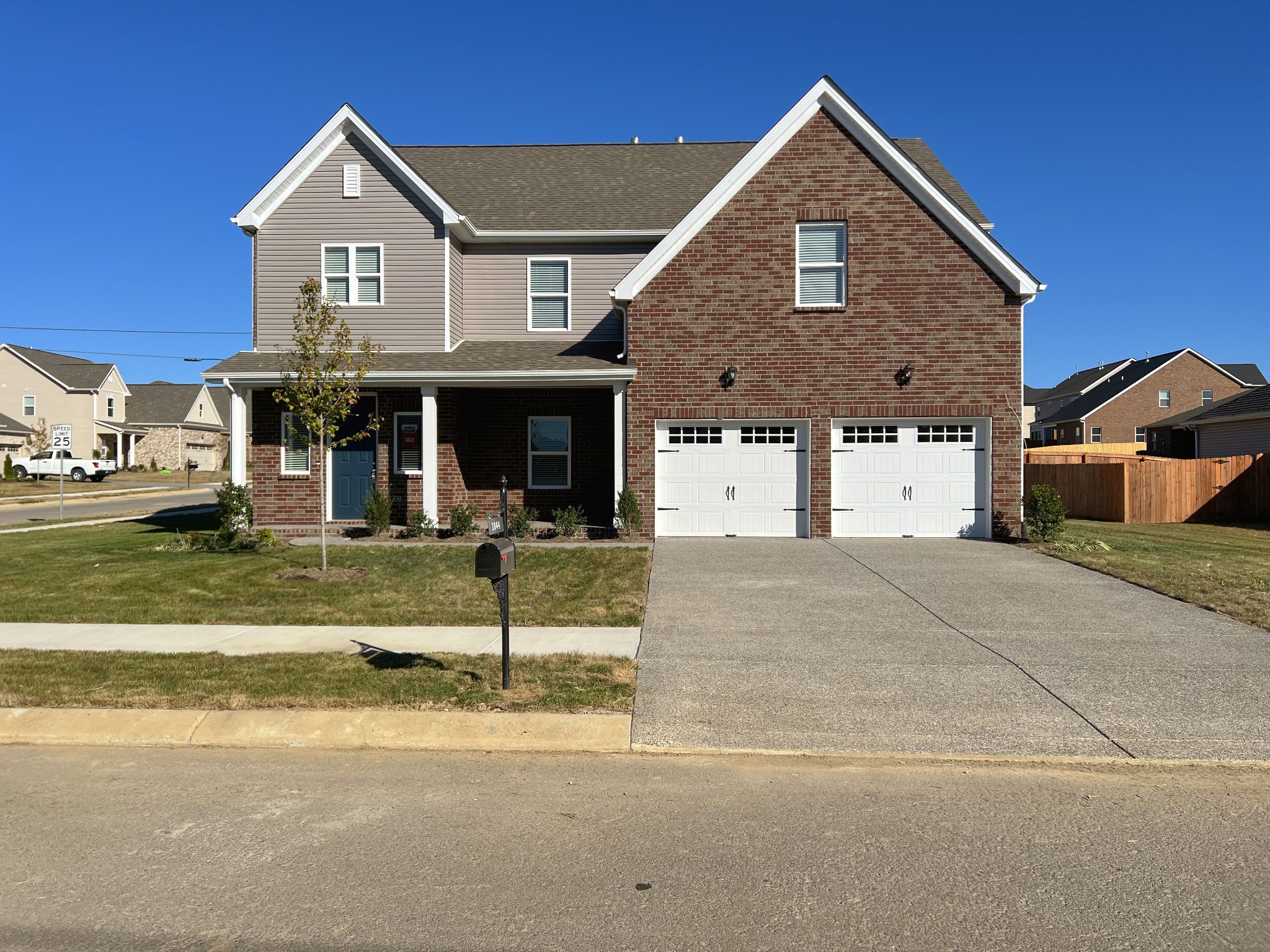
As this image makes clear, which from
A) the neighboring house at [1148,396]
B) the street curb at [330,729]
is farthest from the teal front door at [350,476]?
the neighboring house at [1148,396]

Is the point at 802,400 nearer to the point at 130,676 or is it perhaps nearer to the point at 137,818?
the point at 130,676

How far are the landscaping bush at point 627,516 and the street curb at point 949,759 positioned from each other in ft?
35.0

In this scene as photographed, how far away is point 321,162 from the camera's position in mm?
18547

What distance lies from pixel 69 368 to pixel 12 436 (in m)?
7.83

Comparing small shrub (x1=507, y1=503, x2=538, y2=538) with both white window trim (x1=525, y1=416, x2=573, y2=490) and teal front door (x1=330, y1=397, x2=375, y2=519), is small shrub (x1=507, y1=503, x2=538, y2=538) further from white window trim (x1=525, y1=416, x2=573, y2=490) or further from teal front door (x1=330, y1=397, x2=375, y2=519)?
teal front door (x1=330, y1=397, x2=375, y2=519)

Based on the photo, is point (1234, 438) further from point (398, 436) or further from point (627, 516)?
point (398, 436)

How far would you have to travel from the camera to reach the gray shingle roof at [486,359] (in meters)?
17.1

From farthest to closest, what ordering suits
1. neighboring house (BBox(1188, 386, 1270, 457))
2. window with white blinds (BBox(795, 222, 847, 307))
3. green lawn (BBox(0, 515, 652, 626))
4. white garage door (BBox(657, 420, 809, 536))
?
neighboring house (BBox(1188, 386, 1270, 457)), white garage door (BBox(657, 420, 809, 536)), window with white blinds (BBox(795, 222, 847, 307)), green lawn (BBox(0, 515, 652, 626))

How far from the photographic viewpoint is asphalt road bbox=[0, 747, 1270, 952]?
3662 mm

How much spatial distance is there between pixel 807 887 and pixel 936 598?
24.7 ft

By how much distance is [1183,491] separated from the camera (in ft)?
82.2

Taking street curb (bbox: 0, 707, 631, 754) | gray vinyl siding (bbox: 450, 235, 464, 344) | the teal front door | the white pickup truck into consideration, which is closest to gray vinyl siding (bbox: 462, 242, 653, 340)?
gray vinyl siding (bbox: 450, 235, 464, 344)

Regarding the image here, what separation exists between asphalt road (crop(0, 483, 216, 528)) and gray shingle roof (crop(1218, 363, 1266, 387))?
6363 cm

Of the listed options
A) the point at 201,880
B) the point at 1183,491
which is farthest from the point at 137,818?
the point at 1183,491
